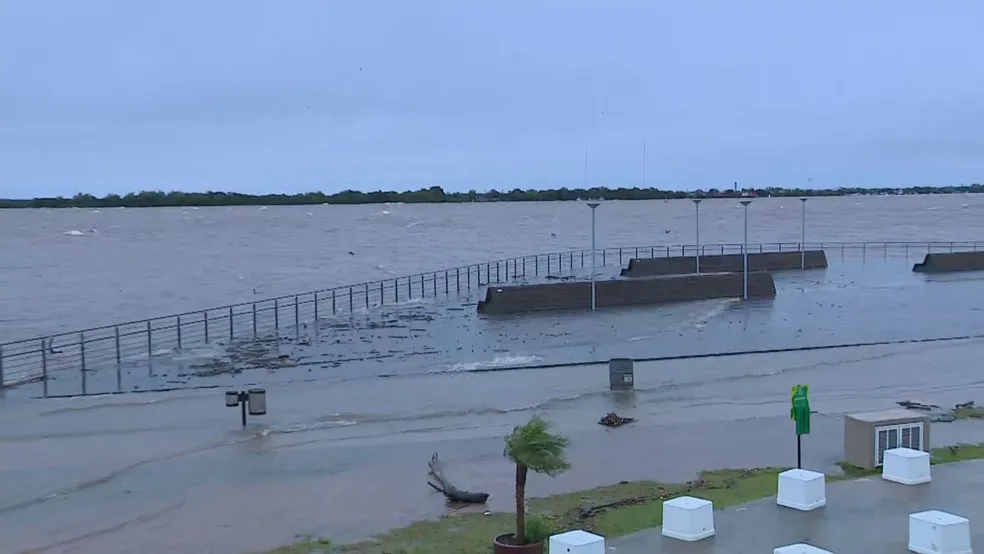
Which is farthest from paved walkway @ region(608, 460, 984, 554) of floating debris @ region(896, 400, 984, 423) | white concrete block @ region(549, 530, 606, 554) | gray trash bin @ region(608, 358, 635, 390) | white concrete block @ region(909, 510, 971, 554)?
gray trash bin @ region(608, 358, 635, 390)

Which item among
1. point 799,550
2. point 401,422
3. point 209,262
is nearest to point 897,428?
point 799,550

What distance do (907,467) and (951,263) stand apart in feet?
156

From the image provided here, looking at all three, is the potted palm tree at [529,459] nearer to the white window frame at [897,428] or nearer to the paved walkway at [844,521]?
the paved walkway at [844,521]

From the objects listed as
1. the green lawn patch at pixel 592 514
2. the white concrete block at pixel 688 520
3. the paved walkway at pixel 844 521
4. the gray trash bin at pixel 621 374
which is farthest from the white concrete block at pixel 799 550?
the gray trash bin at pixel 621 374

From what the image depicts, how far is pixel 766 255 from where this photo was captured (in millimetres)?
55406

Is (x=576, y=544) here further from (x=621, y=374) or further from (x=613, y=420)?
(x=621, y=374)

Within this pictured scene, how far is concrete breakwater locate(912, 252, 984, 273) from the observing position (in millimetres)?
54344

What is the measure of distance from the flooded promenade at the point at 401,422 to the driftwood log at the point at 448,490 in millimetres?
136

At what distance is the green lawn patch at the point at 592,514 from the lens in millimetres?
10312

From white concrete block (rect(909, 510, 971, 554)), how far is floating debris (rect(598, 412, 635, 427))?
26.4ft

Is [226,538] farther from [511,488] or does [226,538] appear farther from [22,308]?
[22,308]

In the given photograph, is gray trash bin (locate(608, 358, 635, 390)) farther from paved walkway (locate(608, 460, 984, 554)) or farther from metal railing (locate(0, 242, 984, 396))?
metal railing (locate(0, 242, 984, 396))

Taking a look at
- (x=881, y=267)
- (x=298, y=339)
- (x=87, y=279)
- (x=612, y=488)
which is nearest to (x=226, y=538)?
(x=612, y=488)

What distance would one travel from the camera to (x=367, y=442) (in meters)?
16.1
